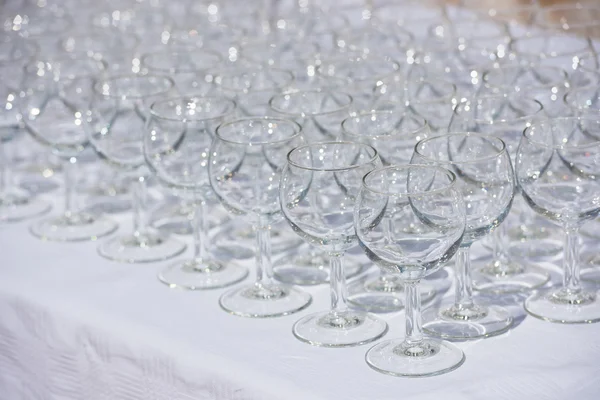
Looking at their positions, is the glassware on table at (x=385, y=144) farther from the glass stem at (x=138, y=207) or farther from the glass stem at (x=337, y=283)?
the glass stem at (x=138, y=207)

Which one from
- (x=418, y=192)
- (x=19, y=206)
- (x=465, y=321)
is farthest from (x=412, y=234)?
(x=19, y=206)

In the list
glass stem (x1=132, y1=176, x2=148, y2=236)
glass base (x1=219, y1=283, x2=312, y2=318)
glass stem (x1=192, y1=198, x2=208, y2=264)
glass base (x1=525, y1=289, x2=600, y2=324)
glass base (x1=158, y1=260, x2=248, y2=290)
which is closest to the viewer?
glass base (x1=525, y1=289, x2=600, y2=324)

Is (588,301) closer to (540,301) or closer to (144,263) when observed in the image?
(540,301)

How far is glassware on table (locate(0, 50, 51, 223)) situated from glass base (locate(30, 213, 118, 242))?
0.10 meters

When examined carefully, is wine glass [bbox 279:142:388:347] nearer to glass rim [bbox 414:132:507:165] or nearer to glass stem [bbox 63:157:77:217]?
glass rim [bbox 414:132:507:165]

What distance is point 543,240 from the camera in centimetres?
208

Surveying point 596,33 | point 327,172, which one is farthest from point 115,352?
point 596,33

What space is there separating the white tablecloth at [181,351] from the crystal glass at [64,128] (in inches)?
3.2

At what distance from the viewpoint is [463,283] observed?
5.80 feet

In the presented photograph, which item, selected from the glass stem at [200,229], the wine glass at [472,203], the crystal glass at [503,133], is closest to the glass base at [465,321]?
the wine glass at [472,203]

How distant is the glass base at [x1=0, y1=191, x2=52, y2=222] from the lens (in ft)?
7.70

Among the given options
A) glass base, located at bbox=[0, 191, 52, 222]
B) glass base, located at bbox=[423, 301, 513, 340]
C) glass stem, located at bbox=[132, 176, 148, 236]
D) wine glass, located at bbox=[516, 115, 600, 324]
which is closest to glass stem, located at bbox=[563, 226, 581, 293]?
wine glass, located at bbox=[516, 115, 600, 324]

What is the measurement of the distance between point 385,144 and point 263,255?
11.2 inches

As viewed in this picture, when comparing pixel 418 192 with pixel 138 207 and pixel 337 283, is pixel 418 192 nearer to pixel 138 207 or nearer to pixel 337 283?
pixel 337 283
